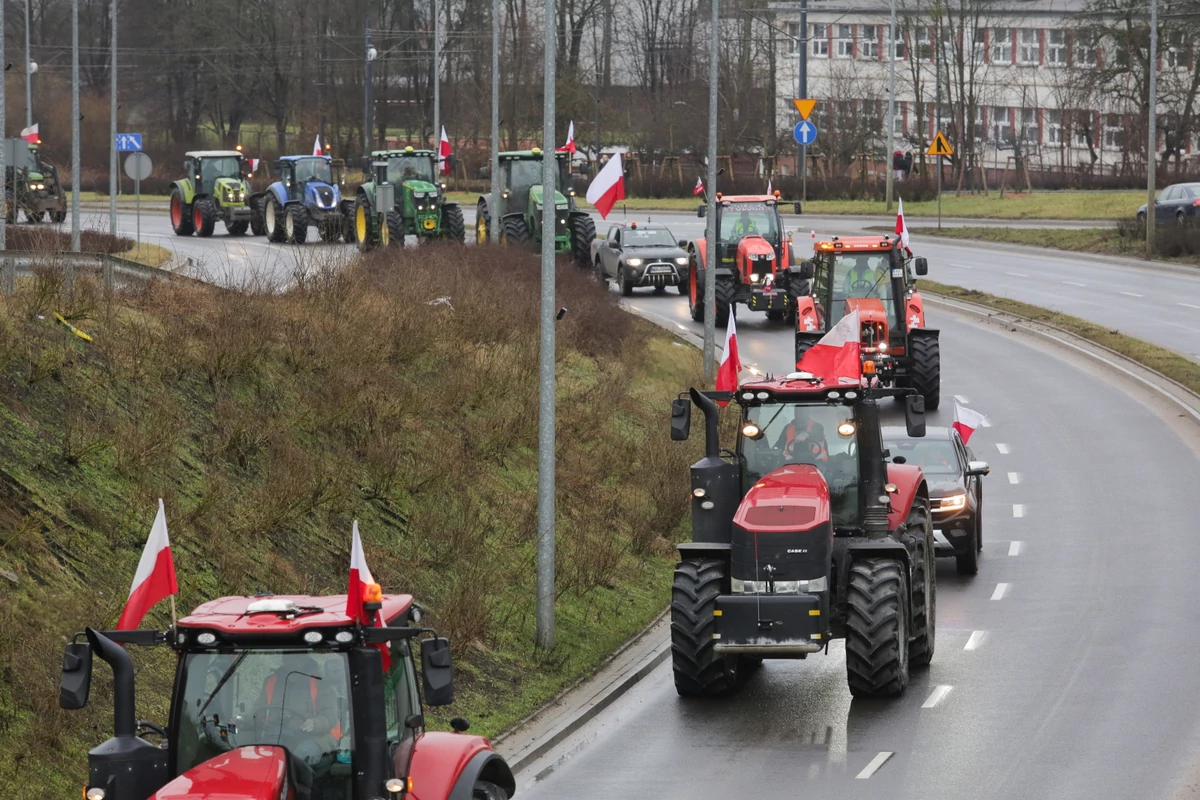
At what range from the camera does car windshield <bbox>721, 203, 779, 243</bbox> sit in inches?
1683

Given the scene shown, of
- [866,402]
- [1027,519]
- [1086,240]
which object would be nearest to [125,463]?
[866,402]

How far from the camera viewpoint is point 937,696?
54.4 feet

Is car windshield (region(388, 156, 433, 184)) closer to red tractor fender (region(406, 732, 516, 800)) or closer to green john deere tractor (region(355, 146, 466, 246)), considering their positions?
green john deere tractor (region(355, 146, 466, 246))

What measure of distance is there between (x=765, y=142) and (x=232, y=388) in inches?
2440

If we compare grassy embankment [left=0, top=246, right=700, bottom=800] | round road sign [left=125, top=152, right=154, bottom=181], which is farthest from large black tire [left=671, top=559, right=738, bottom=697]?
round road sign [left=125, top=152, right=154, bottom=181]

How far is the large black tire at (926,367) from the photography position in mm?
32406

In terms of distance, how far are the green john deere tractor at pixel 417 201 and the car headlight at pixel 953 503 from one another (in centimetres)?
2636

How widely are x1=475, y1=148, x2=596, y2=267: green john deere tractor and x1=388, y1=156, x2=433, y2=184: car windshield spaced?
7.35 feet

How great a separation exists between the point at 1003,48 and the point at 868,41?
325 inches

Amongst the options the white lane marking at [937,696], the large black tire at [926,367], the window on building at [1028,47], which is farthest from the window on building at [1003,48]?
the white lane marking at [937,696]

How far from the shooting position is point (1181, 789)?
1357 centimetres

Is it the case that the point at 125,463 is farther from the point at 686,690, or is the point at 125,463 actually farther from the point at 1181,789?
the point at 1181,789

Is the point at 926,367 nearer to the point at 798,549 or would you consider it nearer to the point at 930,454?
the point at 930,454

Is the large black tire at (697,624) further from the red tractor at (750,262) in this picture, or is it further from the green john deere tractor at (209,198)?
the green john deere tractor at (209,198)
